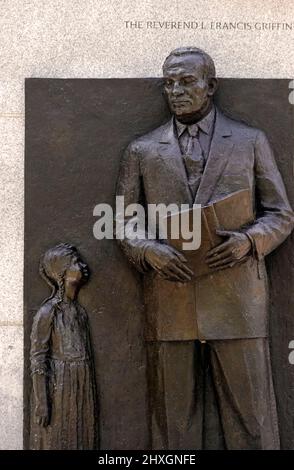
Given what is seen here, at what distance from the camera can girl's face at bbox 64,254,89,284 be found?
18.0 feet

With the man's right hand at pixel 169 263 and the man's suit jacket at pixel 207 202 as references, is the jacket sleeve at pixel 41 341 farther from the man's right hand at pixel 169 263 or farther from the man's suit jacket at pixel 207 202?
the man's right hand at pixel 169 263

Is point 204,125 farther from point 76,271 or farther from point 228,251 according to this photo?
point 76,271

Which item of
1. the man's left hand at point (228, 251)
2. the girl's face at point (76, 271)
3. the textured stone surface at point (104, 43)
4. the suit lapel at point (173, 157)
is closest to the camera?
the man's left hand at point (228, 251)

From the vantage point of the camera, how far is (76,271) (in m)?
5.48

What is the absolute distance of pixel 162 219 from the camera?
17.6ft

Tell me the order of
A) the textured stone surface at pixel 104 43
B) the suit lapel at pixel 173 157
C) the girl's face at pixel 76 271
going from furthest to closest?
the textured stone surface at pixel 104 43
the girl's face at pixel 76 271
the suit lapel at pixel 173 157

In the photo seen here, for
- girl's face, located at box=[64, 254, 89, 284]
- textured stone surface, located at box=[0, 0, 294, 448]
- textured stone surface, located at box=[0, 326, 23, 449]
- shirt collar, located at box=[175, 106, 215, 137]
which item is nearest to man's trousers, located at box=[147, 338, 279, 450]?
girl's face, located at box=[64, 254, 89, 284]

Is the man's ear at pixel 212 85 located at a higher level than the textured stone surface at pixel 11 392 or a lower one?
higher

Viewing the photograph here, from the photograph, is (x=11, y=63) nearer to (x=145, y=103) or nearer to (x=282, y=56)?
(x=145, y=103)

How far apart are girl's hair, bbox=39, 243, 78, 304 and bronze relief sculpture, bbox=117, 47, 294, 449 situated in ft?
1.25

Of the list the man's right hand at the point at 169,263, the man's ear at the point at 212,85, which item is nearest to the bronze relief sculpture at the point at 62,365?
the man's right hand at the point at 169,263

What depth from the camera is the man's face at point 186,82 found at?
17.7 feet

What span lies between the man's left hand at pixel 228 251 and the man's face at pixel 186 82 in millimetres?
843

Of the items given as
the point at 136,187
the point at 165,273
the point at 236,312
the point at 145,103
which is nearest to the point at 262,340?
the point at 236,312
